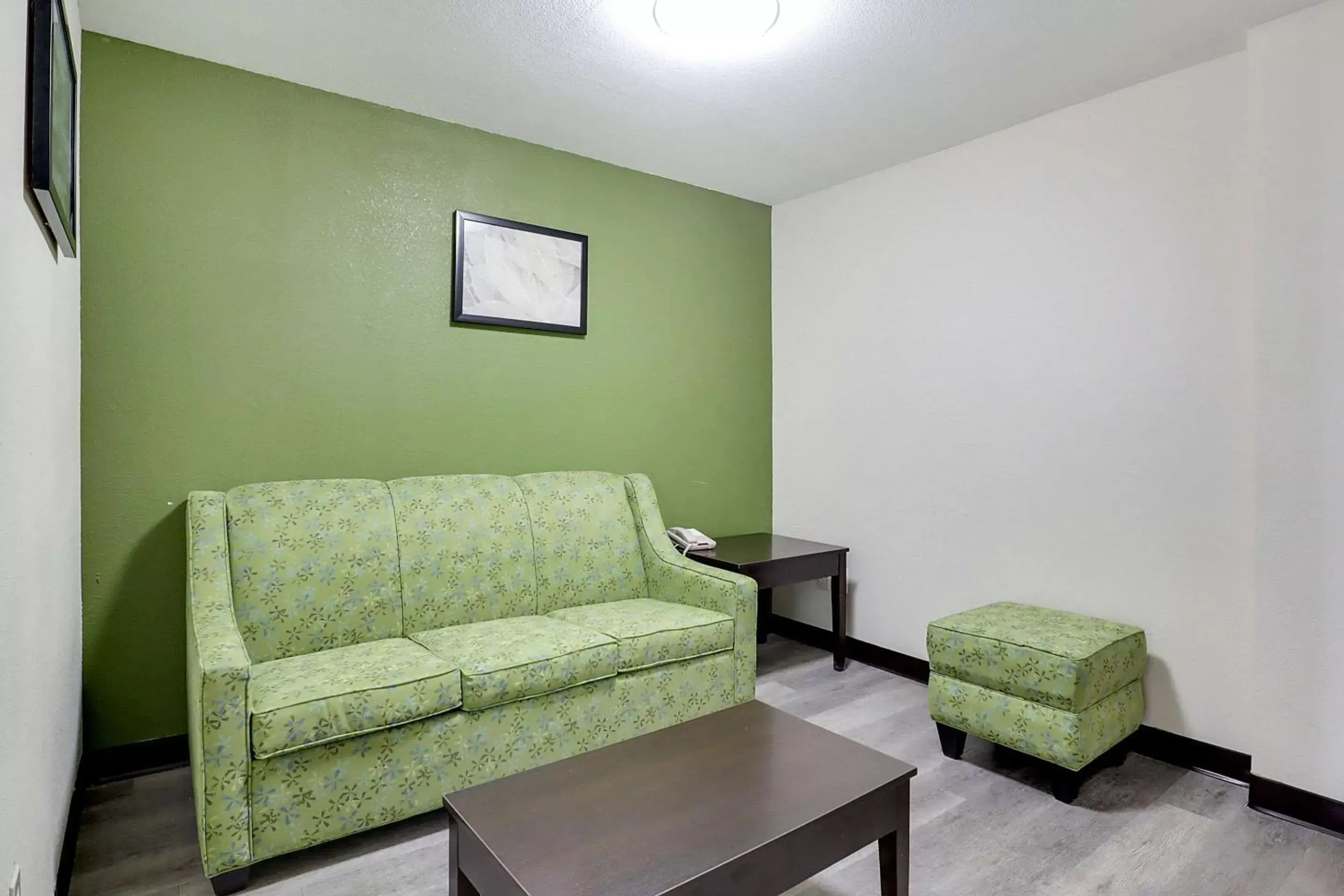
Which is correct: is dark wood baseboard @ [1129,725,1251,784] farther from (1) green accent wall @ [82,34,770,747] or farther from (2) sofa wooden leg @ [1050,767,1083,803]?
(1) green accent wall @ [82,34,770,747]

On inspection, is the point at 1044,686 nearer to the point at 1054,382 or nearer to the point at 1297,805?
the point at 1297,805

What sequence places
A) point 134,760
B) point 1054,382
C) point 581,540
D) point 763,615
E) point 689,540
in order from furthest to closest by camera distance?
point 763,615, point 689,540, point 581,540, point 1054,382, point 134,760

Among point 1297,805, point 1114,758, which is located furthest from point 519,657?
point 1297,805

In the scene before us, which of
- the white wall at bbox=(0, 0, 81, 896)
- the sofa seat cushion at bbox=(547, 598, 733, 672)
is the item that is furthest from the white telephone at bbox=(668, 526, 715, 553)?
the white wall at bbox=(0, 0, 81, 896)

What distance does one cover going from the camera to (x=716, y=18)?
7.08 feet

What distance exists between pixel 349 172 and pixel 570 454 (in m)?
1.51

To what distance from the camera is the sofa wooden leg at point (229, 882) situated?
181 centimetres

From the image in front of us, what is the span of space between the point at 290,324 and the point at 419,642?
4.31 feet

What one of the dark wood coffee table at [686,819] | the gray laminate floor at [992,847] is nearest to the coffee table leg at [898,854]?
the dark wood coffee table at [686,819]

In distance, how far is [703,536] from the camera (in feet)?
11.8

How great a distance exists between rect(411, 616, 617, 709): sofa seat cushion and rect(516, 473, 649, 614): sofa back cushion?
376mm

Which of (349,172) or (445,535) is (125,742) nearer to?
(445,535)

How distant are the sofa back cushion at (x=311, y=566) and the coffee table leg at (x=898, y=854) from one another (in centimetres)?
178

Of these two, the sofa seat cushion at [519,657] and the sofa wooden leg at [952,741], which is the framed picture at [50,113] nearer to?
the sofa seat cushion at [519,657]
